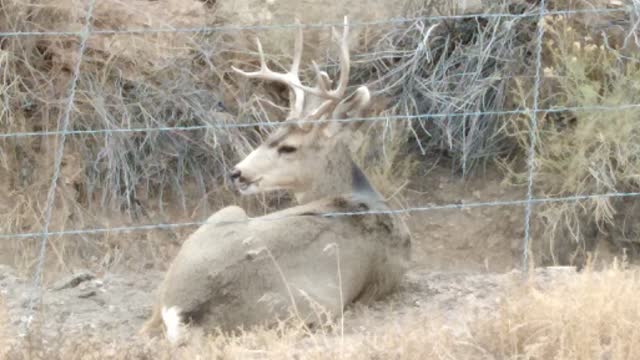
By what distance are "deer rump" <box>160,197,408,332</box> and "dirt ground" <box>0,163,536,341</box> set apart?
207mm

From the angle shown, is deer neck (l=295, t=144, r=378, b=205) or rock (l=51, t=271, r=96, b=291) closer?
rock (l=51, t=271, r=96, b=291)

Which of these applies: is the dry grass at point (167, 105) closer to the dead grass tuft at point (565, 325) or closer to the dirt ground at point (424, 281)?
the dirt ground at point (424, 281)

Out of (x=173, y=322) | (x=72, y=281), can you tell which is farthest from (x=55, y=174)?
(x=72, y=281)

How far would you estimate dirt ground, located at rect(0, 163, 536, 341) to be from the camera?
7672 millimetres

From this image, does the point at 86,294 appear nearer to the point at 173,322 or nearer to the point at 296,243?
the point at 173,322

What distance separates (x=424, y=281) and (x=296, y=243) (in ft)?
4.29

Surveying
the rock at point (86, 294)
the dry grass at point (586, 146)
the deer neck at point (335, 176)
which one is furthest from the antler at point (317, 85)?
the rock at point (86, 294)

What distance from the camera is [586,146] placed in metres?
9.61

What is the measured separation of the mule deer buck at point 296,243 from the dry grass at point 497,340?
2.24 feet

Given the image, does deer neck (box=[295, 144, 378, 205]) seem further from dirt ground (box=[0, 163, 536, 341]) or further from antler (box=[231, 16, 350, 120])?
dirt ground (box=[0, 163, 536, 341])

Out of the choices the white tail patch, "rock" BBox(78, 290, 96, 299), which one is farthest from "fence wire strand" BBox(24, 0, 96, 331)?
the white tail patch

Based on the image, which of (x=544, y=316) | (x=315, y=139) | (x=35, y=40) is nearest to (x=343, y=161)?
(x=315, y=139)

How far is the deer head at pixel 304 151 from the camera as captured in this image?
888 cm

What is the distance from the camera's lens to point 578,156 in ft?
31.4
